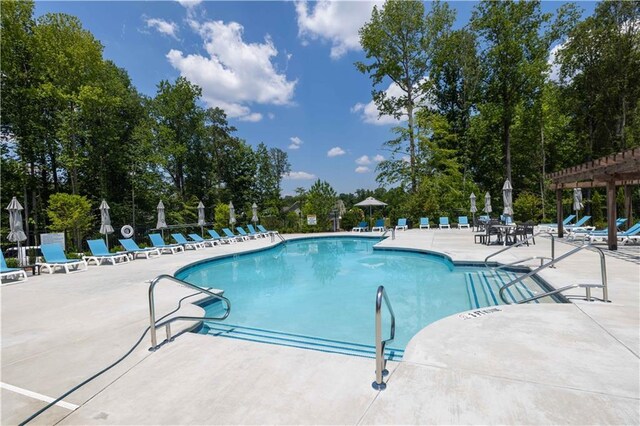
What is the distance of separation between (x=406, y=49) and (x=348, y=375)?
24.4 metres

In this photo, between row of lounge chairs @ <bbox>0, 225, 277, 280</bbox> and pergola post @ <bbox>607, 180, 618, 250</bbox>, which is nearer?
row of lounge chairs @ <bbox>0, 225, 277, 280</bbox>

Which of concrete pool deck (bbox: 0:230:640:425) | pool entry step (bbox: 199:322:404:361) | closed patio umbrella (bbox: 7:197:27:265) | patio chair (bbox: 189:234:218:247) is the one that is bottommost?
pool entry step (bbox: 199:322:404:361)

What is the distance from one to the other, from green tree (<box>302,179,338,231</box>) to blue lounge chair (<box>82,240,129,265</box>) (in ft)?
40.3

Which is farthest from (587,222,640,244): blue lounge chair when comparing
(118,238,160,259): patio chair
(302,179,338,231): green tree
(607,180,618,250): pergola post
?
(118,238,160,259): patio chair

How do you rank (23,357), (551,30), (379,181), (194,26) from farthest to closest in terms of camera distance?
(379,181) → (551,30) → (194,26) → (23,357)

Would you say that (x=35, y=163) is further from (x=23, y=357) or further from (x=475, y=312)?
(x=475, y=312)

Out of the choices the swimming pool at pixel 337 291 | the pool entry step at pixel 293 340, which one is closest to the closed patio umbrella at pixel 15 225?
the swimming pool at pixel 337 291

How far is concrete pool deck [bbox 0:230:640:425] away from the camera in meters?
2.20

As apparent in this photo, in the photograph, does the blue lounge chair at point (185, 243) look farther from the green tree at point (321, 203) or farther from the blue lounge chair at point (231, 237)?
the green tree at point (321, 203)

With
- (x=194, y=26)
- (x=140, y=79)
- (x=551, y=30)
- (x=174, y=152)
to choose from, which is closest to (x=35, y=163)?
(x=174, y=152)

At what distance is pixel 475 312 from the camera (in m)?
4.25

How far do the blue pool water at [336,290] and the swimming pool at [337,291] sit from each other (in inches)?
0.6

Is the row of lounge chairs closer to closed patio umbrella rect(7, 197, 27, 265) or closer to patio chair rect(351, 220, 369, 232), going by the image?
closed patio umbrella rect(7, 197, 27, 265)

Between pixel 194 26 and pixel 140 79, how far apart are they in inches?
→ 302
